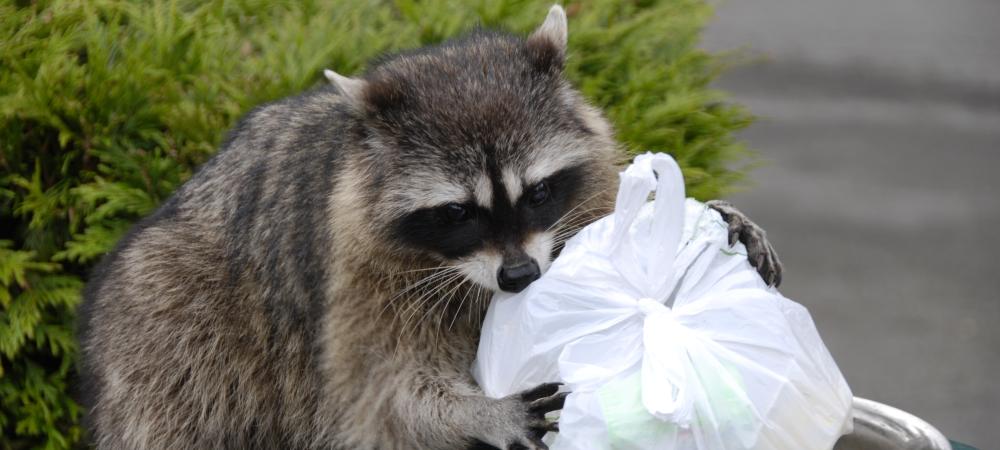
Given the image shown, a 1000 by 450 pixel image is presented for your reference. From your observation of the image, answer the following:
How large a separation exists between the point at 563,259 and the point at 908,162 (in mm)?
5403

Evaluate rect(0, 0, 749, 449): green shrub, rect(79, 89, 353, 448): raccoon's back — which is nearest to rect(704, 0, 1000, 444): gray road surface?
rect(0, 0, 749, 449): green shrub

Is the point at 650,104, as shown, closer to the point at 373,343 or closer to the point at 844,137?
the point at 373,343

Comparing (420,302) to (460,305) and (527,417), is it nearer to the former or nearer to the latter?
(460,305)

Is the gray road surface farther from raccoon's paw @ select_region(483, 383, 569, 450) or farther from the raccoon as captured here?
raccoon's paw @ select_region(483, 383, 569, 450)

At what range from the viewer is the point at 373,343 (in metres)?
2.85

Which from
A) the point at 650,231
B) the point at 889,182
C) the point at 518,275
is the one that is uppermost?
the point at 650,231

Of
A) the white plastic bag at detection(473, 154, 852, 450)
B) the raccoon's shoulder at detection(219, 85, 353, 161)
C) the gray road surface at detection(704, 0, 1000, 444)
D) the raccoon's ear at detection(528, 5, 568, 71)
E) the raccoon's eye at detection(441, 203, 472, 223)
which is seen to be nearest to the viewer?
the white plastic bag at detection(473, 154, 852, 450)

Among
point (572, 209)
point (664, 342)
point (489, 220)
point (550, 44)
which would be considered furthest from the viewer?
point (550, 44)

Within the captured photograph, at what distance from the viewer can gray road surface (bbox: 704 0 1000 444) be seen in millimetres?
5793

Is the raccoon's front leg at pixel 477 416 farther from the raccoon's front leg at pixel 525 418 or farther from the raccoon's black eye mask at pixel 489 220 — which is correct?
the raccoon's black eye mask at pixel 489 220

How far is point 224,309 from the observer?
315cm

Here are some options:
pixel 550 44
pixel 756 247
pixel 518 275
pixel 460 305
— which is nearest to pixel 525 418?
pixel 518 275

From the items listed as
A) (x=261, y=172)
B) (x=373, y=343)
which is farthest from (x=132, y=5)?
(x=373, y=343)

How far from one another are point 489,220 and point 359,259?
0.38 meters
